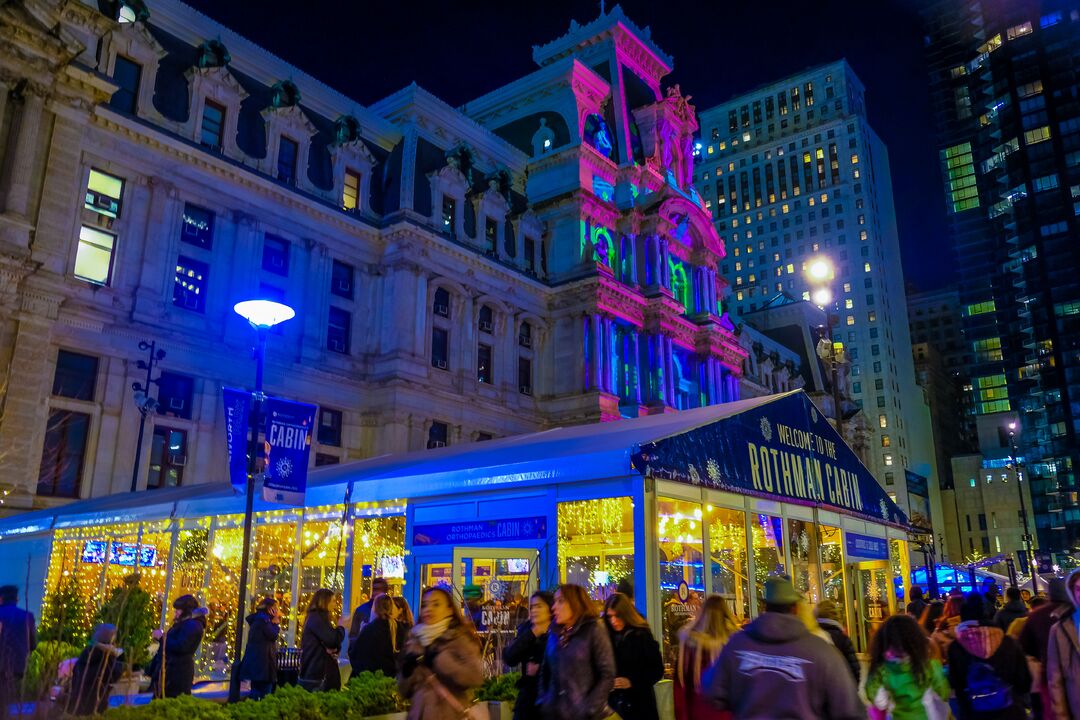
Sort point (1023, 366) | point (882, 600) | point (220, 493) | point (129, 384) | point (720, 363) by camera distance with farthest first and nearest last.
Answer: point (1023, 366), point (720, 363), point (129, 384), point (882, 600), point (220, 493)

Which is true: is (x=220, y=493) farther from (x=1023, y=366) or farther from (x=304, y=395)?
(x=1023, y=366)

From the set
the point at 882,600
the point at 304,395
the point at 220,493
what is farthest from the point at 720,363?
the point at 220,493

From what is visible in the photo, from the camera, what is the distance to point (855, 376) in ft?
Result: 355

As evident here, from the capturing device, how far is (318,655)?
10867 mm

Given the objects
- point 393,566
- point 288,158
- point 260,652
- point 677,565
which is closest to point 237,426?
point 393,566

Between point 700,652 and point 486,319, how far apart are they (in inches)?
1490

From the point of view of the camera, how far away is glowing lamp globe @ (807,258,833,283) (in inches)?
743

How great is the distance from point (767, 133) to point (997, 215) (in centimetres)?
3432

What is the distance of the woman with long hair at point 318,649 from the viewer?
1077cm

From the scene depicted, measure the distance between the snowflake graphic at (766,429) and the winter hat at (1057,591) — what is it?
8.31m

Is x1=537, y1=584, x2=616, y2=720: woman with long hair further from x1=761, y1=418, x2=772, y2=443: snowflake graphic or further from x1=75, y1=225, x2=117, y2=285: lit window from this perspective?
x1=75, y1=225, x2=117, y2=285: lit window

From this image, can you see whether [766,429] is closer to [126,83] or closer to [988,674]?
[988,674]

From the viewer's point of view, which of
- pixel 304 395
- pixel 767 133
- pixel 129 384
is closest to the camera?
pixel 129 384

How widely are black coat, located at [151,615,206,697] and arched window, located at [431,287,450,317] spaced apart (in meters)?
31.2
